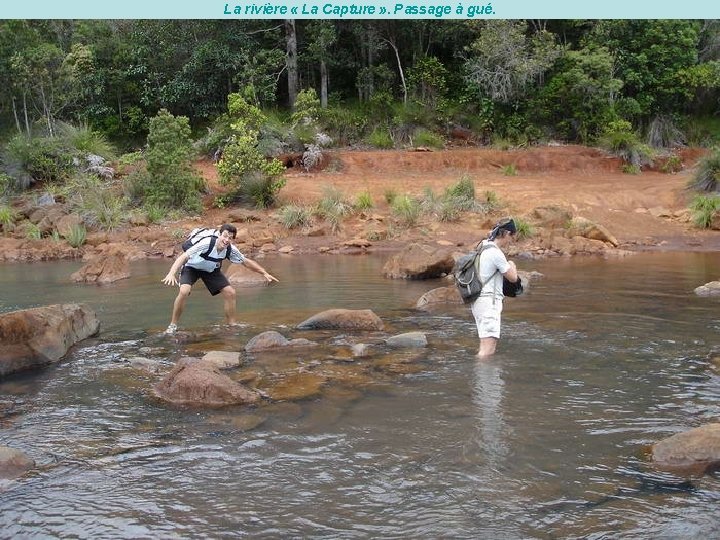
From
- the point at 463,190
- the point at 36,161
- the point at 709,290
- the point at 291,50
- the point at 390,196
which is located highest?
the point at 291,50

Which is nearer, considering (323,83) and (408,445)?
(408,445)

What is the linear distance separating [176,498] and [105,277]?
1105 centimetres

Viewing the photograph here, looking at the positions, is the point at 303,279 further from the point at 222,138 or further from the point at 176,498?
the point at 222,138

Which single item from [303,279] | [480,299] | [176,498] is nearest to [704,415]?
[480,299]

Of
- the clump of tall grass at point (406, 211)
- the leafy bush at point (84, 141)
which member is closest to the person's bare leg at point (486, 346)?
the clump of tall grass at point (406, 211)

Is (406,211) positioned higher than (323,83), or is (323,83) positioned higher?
(323,83)

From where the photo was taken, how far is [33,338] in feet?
27.7

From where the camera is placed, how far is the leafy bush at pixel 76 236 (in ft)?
65.4

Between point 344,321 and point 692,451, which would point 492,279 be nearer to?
point 344,321

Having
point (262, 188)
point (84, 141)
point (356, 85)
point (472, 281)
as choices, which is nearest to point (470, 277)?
point (472, 281)

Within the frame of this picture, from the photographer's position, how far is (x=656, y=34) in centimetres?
2605

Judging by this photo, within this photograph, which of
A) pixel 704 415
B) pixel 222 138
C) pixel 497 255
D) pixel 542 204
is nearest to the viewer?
pixel 704 415

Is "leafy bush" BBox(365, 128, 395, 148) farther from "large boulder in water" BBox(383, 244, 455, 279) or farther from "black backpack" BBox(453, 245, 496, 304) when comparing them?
"black backpack" BBox(453, 245, 496, 304)

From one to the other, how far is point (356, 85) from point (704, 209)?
48.7 ft
